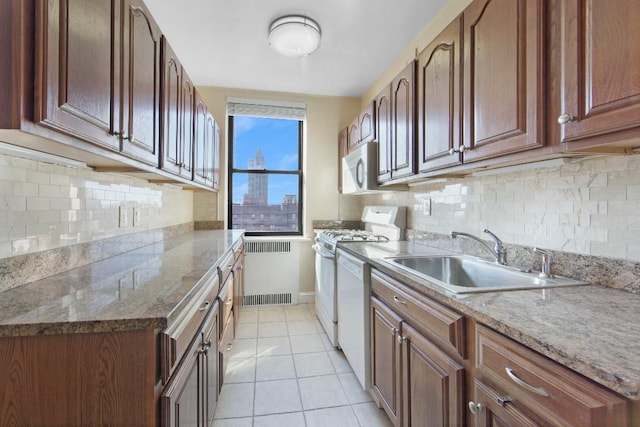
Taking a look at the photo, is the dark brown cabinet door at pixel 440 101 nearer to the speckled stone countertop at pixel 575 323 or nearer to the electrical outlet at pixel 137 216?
the speckled stone countertop at pixel 575 323

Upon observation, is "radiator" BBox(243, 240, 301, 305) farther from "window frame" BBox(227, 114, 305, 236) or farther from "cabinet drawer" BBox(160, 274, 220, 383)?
"cabinet drawer" BBox(160, 274, 220, 383)

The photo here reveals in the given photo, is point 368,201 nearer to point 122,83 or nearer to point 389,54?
point 389,54

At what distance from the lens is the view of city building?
3850 mm

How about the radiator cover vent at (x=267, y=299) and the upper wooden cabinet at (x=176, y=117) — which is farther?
the radiator cover vent at (x=267, y=299)

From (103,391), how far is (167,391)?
0.16 metres

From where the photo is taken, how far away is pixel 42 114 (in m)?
0.79

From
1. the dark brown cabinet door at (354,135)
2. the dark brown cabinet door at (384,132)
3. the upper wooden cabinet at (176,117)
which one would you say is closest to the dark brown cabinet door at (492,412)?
the dark brown cabinet door at (384,132)

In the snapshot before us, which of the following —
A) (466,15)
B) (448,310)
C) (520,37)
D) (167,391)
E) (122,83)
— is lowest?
(167,391)

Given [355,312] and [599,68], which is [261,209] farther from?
[599,68]

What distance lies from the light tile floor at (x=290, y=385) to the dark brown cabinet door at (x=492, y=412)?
3.06 feet

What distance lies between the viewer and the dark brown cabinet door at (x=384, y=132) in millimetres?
2352

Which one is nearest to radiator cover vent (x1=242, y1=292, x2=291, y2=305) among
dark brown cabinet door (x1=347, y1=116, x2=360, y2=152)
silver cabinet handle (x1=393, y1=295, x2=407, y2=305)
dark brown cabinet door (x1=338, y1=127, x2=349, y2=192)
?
dark brown cabinet door (x1=338, y1=127, x2=349, y2=192)

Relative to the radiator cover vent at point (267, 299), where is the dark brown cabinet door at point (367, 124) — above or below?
above

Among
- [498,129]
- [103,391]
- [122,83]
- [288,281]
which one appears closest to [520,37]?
[498,129]
